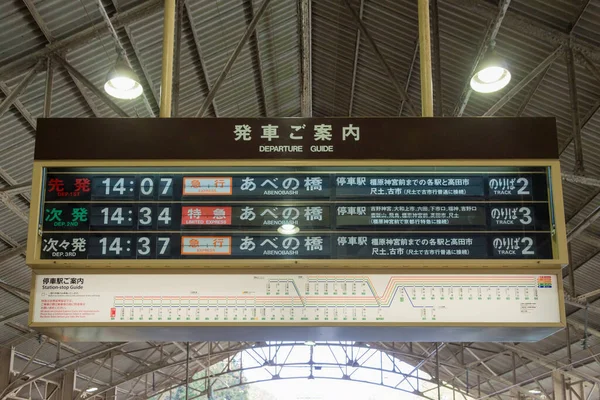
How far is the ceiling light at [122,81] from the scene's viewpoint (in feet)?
25.2

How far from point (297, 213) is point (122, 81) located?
438 cm

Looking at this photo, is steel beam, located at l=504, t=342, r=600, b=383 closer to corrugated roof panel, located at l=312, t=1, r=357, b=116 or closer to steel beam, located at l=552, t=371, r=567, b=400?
steel beam, located at l=552, t=371, r=567, b=400

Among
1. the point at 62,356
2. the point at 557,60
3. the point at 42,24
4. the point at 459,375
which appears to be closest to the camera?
the point at 42,24

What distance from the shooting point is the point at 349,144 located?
14.7ft

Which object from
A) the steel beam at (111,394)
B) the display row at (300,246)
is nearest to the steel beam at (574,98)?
the display row at (300,246)

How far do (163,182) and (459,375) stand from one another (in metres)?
34.7

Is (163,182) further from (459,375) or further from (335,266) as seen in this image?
(459,375)

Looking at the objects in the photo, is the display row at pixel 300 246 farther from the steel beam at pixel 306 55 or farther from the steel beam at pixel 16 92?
the steel beam at pixel 306 55

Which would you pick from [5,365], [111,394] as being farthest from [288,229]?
[111,394]

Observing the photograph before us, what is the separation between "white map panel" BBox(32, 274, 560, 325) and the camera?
4105 millimetres

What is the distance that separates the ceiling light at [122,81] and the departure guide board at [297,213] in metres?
3.41

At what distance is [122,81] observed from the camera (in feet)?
26.3

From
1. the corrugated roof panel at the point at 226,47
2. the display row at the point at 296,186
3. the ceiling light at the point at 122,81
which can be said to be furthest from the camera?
the corrugated roof panel at the point at 226,47

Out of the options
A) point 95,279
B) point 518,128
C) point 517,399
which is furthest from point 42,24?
point 517,399
